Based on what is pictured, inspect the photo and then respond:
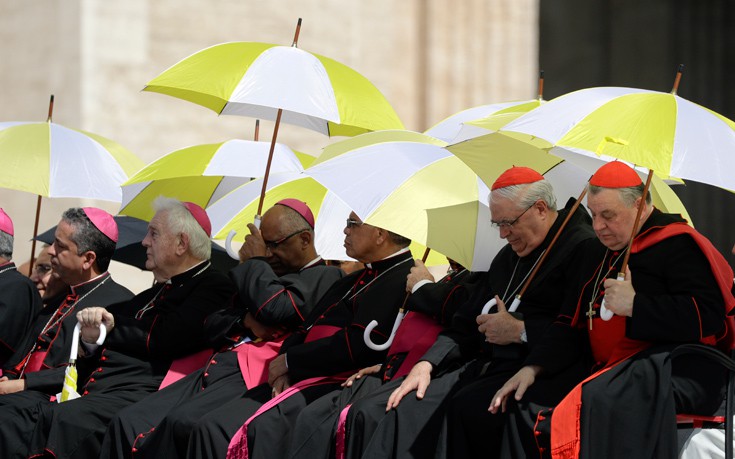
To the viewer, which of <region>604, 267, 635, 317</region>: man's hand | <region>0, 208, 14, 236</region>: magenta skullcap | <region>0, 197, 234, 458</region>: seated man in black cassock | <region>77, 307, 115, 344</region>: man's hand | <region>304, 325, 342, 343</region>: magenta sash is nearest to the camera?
<region>604, 267, 635, 317</region>: man's hand

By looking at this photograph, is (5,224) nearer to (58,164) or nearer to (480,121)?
(58,164)

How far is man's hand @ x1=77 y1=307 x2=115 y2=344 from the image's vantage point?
599 centimetres

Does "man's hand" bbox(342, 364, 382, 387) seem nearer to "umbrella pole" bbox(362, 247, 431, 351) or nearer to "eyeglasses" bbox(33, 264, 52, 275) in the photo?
"umbrella pole" bbox(362, 247, 431, 351)

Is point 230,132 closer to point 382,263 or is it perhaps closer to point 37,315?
point 37,315

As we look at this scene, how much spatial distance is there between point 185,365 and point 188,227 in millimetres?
694

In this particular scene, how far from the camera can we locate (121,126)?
9.19m

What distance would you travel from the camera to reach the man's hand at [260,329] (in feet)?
19.0

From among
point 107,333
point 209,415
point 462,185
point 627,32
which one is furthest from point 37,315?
point 627,32

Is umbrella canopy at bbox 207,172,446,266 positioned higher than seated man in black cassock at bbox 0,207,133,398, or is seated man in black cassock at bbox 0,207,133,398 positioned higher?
umbrella canopy at bbox 207,172,446,266

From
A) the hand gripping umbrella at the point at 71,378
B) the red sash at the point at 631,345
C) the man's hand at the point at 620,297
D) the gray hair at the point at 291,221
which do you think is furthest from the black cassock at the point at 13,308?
the man's hand at the point at 620,297

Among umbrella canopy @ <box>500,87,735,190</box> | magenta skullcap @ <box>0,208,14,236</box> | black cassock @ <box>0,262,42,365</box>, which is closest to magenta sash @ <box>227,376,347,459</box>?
umbrella canopy @ <box>500,87,735,190</box>

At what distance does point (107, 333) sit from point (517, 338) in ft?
7.34

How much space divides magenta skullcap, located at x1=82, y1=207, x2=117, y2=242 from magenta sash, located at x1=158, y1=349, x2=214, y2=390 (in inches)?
33.6

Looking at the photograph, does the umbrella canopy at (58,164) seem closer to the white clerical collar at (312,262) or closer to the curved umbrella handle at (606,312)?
the white clerical collar at (312,262)
